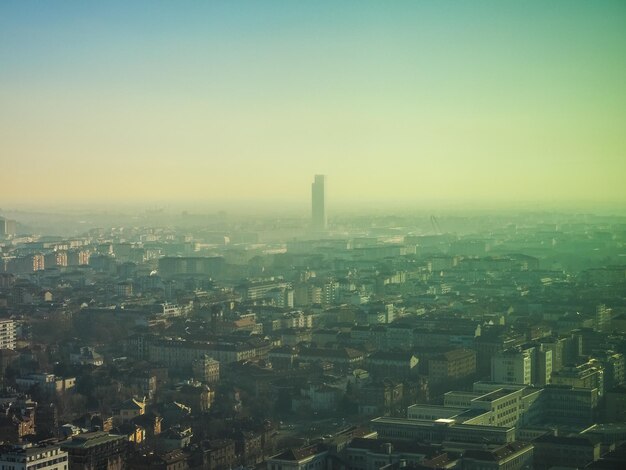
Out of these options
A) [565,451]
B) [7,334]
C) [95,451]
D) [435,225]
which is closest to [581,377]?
[565,451]

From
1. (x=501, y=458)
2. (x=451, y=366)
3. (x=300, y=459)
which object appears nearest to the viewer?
(x=501, y=458)

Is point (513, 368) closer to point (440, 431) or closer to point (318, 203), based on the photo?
point (440, 431)

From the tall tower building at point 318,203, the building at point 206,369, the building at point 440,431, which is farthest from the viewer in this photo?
the tall tower building at point 318,203

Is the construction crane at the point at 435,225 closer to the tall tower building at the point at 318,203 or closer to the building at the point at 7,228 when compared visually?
the tall tower building at the point at 318,203

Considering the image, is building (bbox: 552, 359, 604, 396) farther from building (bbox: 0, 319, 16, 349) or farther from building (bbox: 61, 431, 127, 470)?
building (bbox: 0, 319, 16, 349)

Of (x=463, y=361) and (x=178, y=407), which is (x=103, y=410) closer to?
(x=178, y=407)

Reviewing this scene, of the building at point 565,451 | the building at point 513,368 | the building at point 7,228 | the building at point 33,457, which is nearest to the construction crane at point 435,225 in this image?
the building at point 7,228

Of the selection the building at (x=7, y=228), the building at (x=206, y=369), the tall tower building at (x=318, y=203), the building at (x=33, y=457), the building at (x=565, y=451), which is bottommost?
the building at (x=206, y=369)

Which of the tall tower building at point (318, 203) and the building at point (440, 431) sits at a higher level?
the tall tower building at point (318, 203)

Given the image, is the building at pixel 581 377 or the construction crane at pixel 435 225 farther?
the construction crane at pixel 435 225
